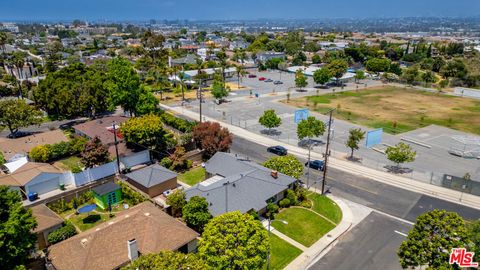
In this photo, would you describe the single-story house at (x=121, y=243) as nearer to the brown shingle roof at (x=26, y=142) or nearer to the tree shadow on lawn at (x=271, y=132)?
the brown shingle roof at (x=26, y=142)

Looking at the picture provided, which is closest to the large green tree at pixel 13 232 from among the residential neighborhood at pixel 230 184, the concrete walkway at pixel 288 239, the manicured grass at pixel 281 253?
the residential neighborhood at pixel 230 184

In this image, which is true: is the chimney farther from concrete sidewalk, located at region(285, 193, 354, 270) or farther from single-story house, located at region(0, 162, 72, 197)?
single-story house, located at region(0, 162, 72, 197)

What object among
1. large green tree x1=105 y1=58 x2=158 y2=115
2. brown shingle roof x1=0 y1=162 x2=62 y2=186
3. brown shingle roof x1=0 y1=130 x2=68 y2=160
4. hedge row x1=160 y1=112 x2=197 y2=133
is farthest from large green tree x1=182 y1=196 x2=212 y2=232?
large green tree x1=105 y1=58 x2=158 y2=115

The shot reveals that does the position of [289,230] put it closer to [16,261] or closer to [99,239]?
[99,239]

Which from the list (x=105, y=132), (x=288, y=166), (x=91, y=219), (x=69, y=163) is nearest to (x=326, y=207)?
(x=288, y=166)

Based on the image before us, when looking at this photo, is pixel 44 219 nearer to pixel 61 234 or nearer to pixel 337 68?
pixel 61 234

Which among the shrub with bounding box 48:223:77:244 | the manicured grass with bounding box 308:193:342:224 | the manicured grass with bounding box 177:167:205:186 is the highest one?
the shrub with bounding box 48:223:77:244

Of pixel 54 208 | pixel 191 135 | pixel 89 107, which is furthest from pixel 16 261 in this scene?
pixel 89 107
